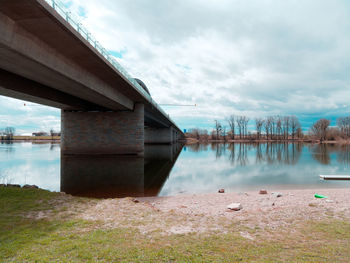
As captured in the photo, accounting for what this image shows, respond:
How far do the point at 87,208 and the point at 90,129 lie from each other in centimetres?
2701

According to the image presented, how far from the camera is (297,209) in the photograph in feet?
23.5

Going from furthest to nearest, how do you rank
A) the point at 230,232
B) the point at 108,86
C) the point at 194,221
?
the point at 108,86
the point at 194,221
the point at 230,232

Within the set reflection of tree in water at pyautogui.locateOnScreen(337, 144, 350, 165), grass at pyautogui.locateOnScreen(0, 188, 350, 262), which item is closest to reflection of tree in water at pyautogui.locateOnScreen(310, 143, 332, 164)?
reflection of tree in water at pyautogui.locateOnScreen(337, 144, 350, 165)

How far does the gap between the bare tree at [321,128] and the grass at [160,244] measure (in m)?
108

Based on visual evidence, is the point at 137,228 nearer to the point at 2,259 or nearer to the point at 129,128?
the point at 2,259

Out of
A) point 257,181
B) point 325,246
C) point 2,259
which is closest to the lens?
point 2,259

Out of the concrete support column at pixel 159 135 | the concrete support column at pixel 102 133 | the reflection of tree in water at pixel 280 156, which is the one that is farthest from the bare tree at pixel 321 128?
the concrete support column at pixel 102 133

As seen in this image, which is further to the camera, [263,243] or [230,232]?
[230,232]

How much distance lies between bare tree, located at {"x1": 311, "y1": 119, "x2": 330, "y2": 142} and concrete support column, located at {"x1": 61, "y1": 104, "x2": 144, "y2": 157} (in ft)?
304

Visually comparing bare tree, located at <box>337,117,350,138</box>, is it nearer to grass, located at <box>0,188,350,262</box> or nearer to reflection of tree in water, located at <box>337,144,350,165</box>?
reflection of tree in water, located at <box>337,144,350,165</box>

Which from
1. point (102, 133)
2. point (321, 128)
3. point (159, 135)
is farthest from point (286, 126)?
point (102, 133)

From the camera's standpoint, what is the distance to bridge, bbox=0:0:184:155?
37.0ft

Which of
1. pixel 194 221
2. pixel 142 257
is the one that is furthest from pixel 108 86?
pixel 142 257

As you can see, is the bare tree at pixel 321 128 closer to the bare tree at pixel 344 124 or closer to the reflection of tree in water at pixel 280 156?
the bare tree at pixel 344 124
